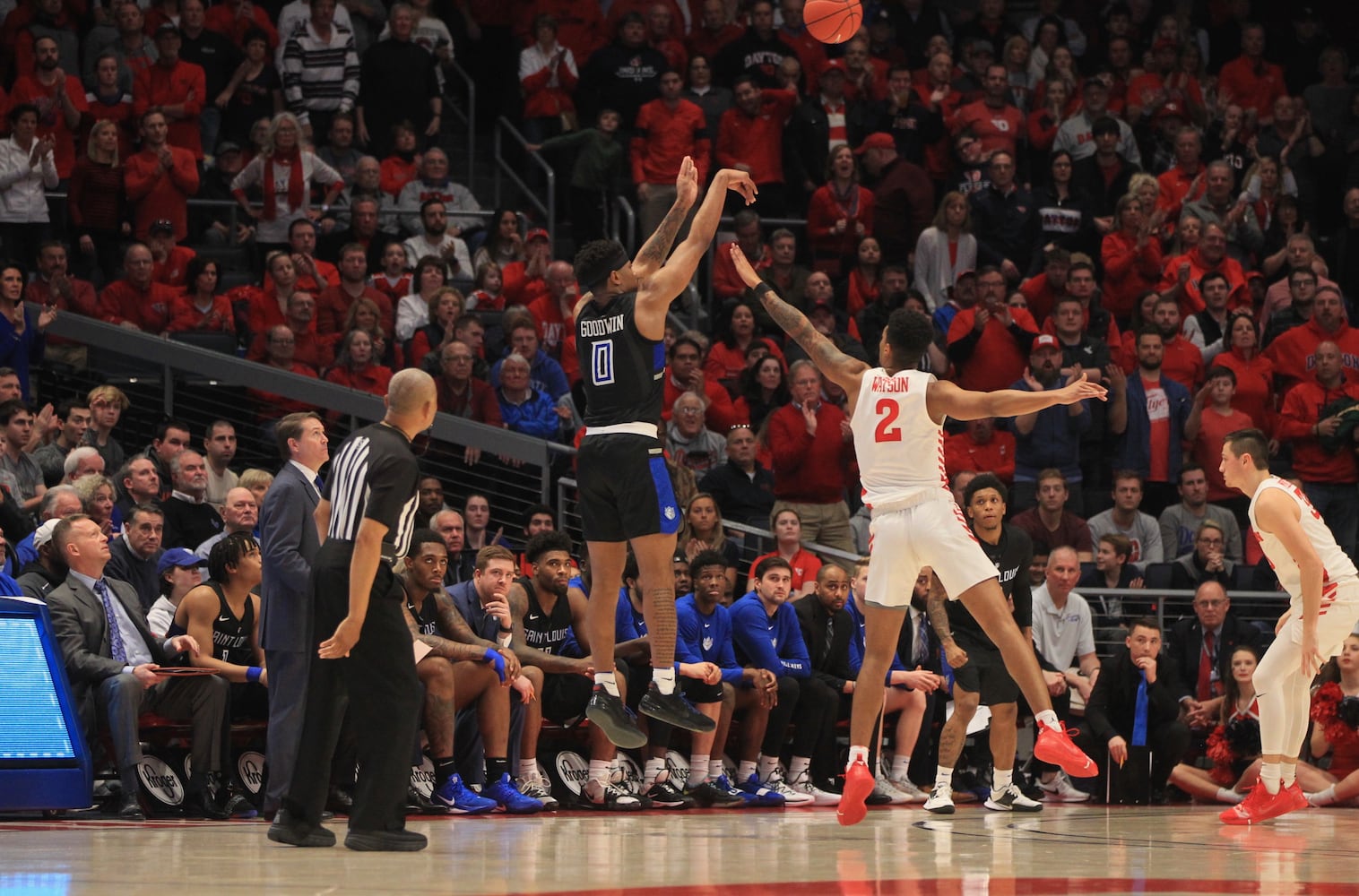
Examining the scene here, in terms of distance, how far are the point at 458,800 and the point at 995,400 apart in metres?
4.27

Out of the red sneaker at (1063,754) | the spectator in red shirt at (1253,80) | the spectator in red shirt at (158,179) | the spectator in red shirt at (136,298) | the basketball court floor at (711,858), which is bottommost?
the basketball court floor at (711,858)

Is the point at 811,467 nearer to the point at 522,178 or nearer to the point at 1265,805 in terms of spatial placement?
the point at 1265,805

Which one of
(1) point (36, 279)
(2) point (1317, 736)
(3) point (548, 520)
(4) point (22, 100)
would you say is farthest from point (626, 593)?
(4) point (22, 100)

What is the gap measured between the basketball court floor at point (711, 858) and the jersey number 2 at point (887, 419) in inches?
85.8

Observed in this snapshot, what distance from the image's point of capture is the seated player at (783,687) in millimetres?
12844

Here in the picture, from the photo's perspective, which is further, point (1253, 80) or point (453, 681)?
point (1253, 80)

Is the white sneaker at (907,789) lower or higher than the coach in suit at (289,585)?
lower

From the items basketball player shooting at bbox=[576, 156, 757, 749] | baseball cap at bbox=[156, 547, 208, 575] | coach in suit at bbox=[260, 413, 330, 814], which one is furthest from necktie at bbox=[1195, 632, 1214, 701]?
baseball cap at bbox=[156, 547, 208, 575]

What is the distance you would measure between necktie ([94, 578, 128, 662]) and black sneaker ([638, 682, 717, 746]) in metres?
3.49

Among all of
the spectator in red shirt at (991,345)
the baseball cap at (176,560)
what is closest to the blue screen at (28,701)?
the baseball cap at (176,560)

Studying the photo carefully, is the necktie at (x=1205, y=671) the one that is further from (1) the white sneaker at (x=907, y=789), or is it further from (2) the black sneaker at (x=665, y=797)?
(2) the black sneaker at (x=665, y=797)

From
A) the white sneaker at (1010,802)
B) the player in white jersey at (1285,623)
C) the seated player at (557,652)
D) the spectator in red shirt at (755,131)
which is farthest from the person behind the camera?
the spectator in red shirt at (755,131)

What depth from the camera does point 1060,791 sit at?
1380cm

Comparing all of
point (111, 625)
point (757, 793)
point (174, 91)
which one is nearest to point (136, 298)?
point (174, 91)
